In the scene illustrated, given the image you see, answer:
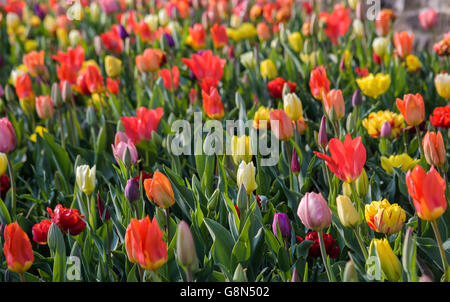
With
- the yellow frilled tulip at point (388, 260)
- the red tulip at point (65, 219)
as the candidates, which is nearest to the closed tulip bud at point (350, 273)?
the yellow frilled tulip at point (388, 260)

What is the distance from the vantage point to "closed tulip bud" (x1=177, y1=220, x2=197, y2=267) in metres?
1.05

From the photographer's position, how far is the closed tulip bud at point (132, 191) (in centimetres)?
142

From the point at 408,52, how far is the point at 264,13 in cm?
128

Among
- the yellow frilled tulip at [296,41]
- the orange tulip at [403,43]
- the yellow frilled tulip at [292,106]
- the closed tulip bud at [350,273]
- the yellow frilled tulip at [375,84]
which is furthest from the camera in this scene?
the yellow frilled tulip at [296,41]

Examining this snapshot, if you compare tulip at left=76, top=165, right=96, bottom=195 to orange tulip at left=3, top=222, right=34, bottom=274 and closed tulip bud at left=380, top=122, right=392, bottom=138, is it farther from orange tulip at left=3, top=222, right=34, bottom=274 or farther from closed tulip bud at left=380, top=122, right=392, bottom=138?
closed tulip bud at left=380, top=122, right=392, bottom=138

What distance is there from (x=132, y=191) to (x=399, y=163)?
76 centimetres

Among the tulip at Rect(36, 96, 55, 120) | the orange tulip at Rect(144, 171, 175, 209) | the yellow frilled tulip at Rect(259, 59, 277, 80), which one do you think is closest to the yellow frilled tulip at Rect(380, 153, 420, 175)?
the orange tulip at Rect(144, 171, 175, 209)

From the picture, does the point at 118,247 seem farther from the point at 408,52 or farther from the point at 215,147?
the point at 408,52

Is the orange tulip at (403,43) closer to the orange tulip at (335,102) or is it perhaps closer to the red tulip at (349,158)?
the orange tulip at (335,102)

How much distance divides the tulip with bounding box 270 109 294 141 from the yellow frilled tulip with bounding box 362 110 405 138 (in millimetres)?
395

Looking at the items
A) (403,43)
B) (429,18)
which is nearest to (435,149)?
(403,43)

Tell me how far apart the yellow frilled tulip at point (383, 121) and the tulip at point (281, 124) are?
0.39 meters

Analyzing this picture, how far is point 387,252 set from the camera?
3.72ft
